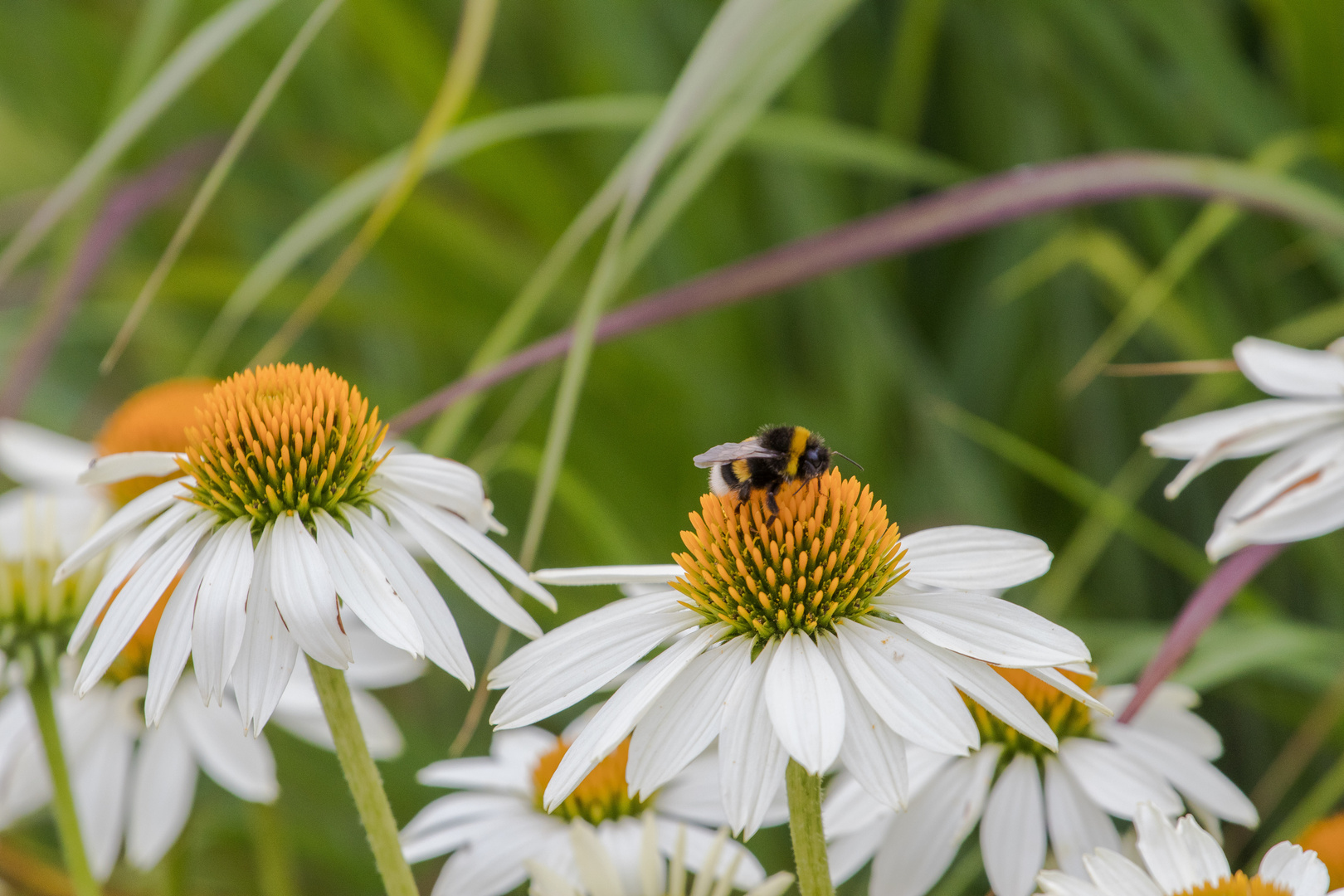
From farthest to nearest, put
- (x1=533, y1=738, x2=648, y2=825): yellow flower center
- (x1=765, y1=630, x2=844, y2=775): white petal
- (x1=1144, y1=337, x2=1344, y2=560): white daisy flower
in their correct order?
(x1=533, y1=738, x2=648, y2=825): yellow flower center → (x1=1144, y1=337, x2=1344, y2=560): white daisy flower → (x1=765, y1=630, x2=844, y2=775): white petal

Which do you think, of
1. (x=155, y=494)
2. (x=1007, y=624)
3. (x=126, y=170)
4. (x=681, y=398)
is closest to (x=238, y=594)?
(x=155, y=494)

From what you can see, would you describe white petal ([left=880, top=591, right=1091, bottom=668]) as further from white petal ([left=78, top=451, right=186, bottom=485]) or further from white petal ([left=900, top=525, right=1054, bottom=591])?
white petal ([left=78, top=451, right=186, bottom=485])

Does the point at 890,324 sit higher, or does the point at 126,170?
the point at 126,170

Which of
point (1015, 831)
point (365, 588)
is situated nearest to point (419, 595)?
point (365, 588)

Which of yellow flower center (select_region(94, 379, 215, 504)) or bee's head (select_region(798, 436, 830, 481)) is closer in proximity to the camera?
bee's head (select_region(798, 436, 830, 481))

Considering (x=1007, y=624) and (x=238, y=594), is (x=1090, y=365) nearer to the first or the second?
(x=1007, y=624)

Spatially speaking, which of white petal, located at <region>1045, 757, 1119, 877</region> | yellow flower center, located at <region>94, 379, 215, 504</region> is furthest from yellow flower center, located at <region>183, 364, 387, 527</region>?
yellow flower center, located at <region>94, 379, 215, 504</region>

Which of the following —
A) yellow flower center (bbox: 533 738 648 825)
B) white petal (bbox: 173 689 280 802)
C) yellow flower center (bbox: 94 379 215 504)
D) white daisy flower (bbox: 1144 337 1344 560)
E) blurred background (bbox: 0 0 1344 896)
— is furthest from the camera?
blurred background (bbox: 0 0 1344 896)
